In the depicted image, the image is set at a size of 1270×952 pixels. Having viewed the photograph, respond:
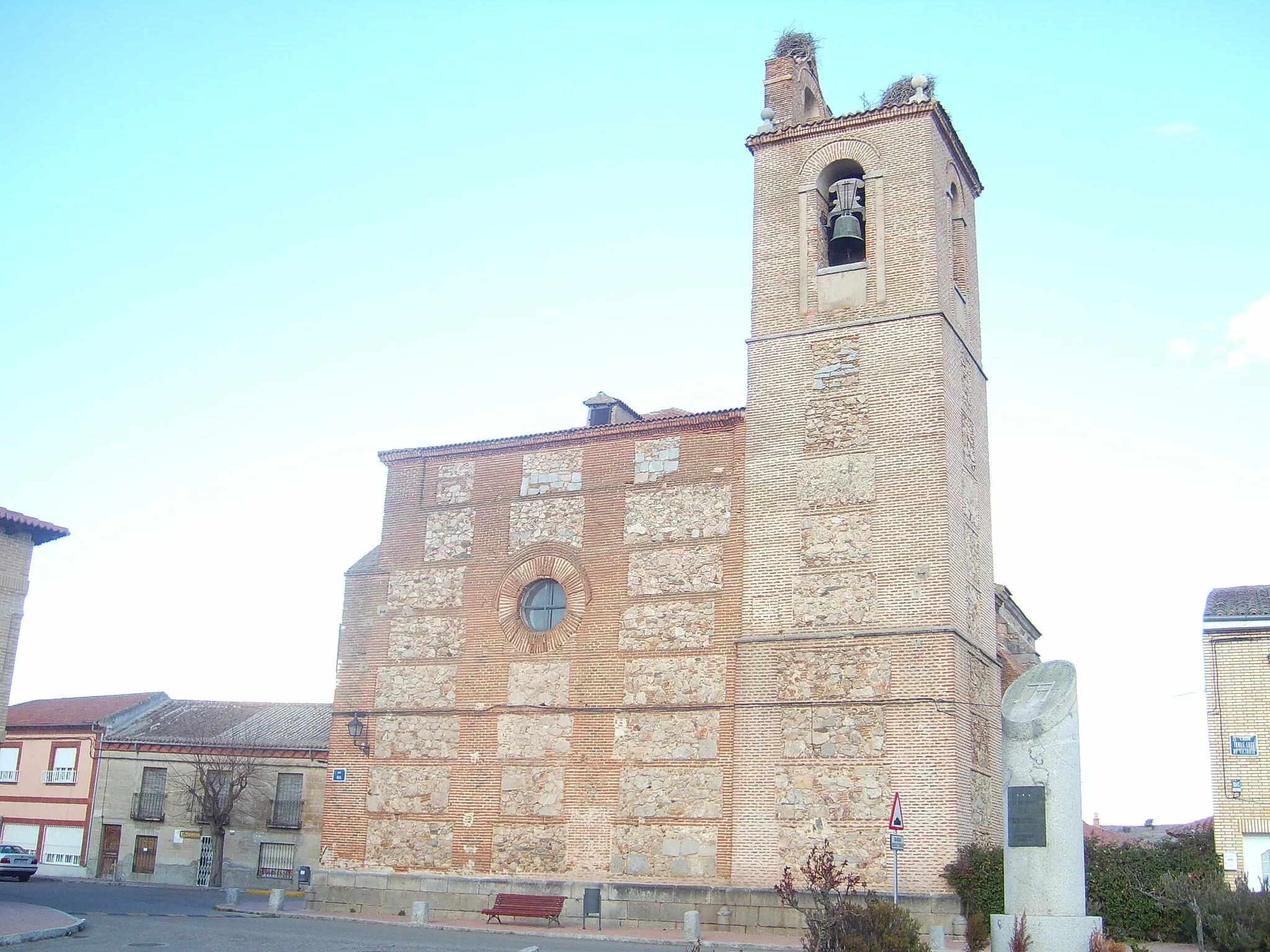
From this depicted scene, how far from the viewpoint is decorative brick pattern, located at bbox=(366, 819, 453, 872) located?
22.2 meters

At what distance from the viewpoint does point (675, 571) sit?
2191 cm

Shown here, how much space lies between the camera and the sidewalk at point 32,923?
16297 mm

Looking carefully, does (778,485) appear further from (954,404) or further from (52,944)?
(52,944)

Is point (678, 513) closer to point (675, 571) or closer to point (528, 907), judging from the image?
point (675, 571)

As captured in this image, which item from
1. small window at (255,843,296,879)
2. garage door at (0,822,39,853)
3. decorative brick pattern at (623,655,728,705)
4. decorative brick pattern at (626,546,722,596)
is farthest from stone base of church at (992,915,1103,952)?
garage door at (0,822,39,853)

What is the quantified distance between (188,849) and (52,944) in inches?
952

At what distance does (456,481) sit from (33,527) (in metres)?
7.83

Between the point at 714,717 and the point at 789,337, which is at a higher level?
the point at 789,337

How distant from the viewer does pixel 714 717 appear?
20.8 meters

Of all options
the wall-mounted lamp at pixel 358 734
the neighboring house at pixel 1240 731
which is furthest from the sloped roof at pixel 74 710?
the neighboring house at pixel 1240 731

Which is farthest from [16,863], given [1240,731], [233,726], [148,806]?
[1240,731]

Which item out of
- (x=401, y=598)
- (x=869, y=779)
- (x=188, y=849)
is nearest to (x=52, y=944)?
(x=401, y=598)

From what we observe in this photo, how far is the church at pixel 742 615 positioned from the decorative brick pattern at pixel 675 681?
4cm

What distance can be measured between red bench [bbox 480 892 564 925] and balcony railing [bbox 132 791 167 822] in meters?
22.3
